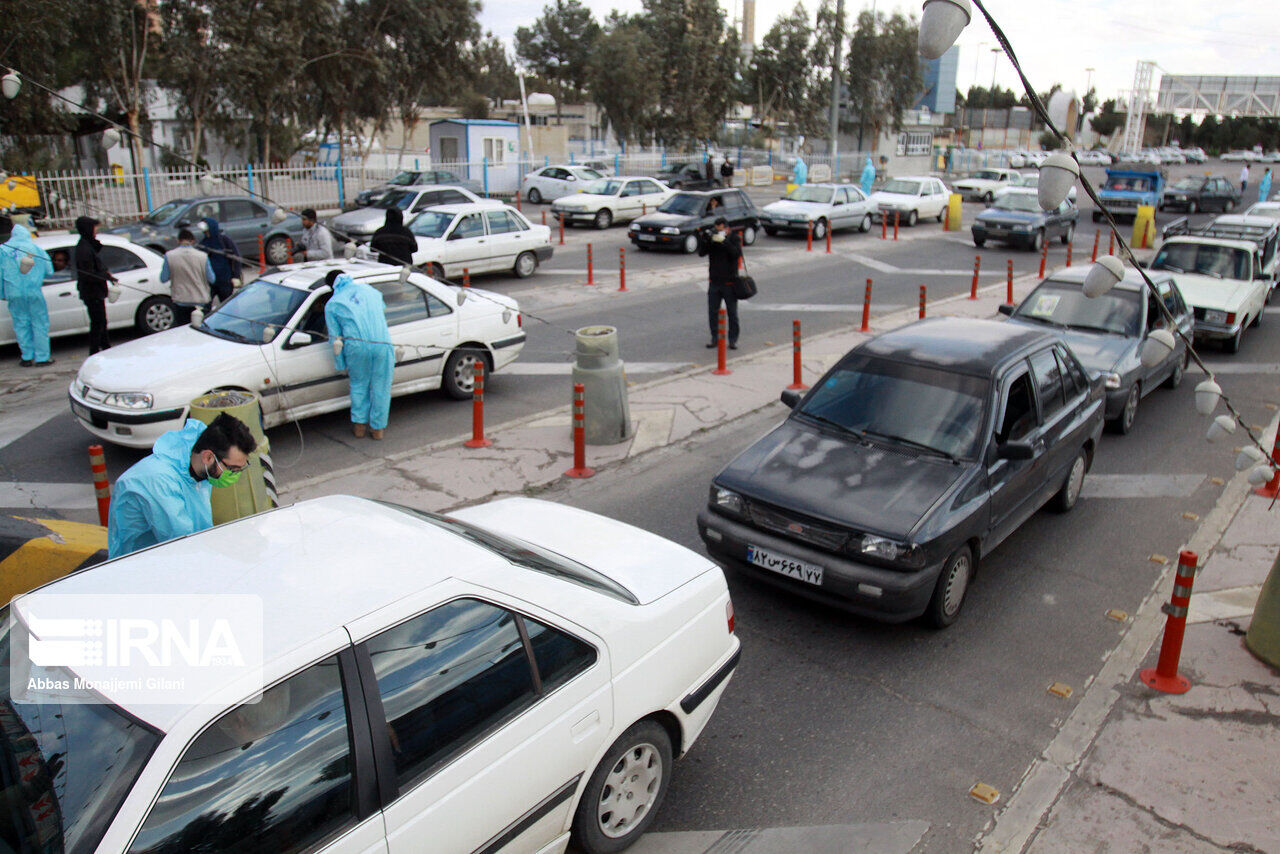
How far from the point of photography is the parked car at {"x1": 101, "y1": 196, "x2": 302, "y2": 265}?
1731 cm

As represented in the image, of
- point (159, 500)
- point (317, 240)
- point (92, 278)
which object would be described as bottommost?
point (159, 500)

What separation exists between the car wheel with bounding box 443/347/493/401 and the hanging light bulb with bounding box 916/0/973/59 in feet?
21.5

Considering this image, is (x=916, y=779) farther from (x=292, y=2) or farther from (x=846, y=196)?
(x=292, y=2)

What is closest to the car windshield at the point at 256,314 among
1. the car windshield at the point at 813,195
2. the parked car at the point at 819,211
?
the parked car at the point at 819,211

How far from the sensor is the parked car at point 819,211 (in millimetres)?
24656

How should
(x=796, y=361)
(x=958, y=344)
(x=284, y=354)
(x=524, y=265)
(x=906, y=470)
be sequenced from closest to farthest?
(x=906, y=470) < (x=958, y=344) < (x=284, y=354) < (x=796, y=361) < (x=524, y=265)

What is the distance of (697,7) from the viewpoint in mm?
45031

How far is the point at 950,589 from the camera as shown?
588 centimetres

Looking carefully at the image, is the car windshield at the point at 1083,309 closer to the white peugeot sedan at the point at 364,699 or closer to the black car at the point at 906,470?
the black car at the point at 906,470

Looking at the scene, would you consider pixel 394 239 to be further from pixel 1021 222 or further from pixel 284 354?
pixel 1021 222

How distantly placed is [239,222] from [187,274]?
7.13 metres

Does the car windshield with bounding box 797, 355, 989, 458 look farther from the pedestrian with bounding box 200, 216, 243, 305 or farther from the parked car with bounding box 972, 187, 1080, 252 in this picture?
the parked car with bounding box 972, 187, 1080, 252

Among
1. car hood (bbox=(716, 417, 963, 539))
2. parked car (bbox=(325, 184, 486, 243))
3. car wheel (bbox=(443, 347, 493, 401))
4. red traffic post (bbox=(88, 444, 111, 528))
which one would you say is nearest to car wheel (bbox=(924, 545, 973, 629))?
car hood (bbox=(716, 417, 963, 539))

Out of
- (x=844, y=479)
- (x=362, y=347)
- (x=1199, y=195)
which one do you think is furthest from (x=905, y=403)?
(x=1199, y=195)
